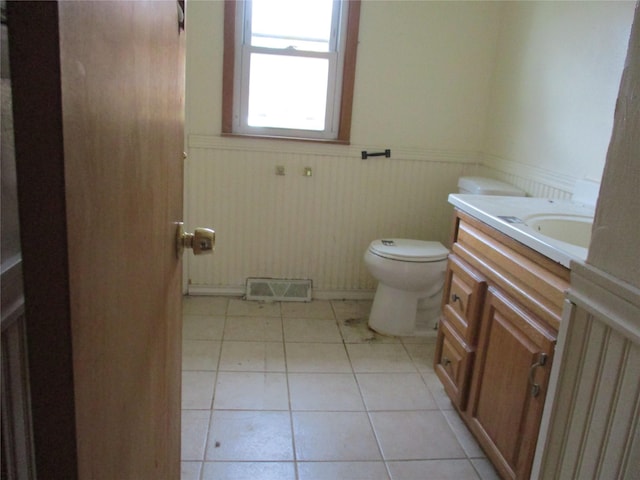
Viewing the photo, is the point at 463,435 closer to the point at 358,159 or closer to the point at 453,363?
the point at 453,363

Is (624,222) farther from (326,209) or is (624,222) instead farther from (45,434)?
(326,209)

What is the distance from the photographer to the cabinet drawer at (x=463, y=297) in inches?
72.4

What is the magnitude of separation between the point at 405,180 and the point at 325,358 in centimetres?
121

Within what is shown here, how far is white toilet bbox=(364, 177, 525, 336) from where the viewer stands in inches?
105

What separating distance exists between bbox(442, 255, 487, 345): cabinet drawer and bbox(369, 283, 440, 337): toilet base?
0.61 metres

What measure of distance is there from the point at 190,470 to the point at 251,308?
1378 millimetres

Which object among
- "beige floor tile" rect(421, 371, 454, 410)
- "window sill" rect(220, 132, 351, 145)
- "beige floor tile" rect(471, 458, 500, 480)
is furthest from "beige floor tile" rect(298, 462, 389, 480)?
"window sill" rect(220, 132, 351, 145)

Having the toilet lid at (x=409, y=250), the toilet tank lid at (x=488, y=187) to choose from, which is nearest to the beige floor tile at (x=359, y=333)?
the toilet lid at (x=409, y=250)

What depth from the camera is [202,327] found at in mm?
2754

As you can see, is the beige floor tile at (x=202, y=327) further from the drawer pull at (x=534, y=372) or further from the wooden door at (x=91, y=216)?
the wooden door at (x=91, y=216)

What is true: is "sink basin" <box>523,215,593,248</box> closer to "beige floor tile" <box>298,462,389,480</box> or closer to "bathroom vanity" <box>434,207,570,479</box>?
"bathroom vanity" <box>434,207,570,479</box>

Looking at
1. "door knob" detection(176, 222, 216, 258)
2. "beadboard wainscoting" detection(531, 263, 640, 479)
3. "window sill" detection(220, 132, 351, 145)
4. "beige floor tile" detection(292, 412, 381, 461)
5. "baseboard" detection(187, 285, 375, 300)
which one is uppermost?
"window sill" detection(220, 132, 351, 145)

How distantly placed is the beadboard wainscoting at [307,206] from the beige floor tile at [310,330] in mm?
348

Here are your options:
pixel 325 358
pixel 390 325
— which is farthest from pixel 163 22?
pixel 390 325
